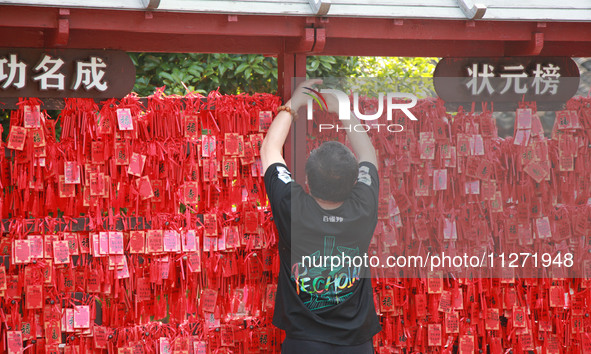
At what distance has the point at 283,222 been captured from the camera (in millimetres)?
3686

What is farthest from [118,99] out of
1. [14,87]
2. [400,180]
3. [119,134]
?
[400,180]

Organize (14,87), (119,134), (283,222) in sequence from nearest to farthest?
(283,222)
(14,87)
(119,134)

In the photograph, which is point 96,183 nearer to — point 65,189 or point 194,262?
point 65,189

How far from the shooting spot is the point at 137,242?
422 cm

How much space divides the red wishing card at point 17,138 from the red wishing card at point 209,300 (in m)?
1.51

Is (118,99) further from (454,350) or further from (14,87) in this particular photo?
(454,350)

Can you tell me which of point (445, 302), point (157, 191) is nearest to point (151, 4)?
point (157, 191)

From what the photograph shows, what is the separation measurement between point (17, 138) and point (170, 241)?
1.15 meters

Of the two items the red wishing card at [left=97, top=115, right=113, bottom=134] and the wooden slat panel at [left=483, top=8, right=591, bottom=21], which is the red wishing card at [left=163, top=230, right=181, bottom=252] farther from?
the wooden slat panel at [left=483, top=8, right=591, bottom=21]

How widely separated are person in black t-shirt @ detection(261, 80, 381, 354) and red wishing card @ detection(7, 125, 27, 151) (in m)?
1.61

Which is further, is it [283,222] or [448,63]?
[448,63]

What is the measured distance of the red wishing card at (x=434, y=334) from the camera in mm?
4535

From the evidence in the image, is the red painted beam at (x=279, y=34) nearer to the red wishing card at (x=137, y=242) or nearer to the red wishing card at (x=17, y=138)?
the red wishing card at (x=17, y=138)

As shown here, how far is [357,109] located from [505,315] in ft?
6.04
